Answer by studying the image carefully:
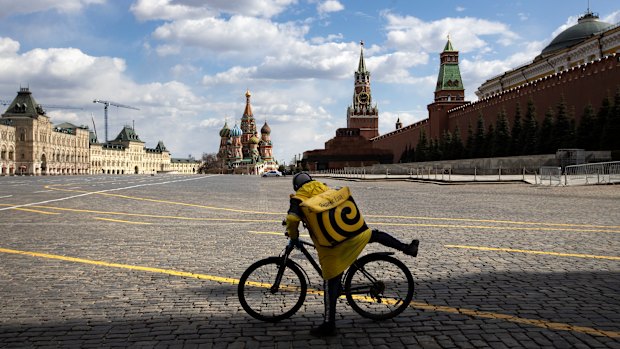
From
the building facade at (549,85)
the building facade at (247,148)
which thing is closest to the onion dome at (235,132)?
the building facade at (247,148)

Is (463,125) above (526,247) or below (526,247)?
above

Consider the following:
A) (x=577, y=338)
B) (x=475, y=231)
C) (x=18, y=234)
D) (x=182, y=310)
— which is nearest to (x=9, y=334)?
(x=182, y=310)

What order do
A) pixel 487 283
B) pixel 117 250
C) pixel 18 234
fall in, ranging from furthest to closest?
pixel 18 234 → pixel 117 250 → pixel 487 283

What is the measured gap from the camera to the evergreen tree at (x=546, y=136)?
3831cm

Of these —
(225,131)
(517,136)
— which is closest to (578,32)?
(517,136)

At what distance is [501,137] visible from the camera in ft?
147

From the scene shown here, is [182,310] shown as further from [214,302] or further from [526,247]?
Result: [526,247]

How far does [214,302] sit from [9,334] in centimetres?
175

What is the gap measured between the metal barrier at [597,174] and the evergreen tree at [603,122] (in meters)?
6.00

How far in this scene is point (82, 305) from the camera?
499 centimetres

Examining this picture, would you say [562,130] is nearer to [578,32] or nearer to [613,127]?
[613,127]

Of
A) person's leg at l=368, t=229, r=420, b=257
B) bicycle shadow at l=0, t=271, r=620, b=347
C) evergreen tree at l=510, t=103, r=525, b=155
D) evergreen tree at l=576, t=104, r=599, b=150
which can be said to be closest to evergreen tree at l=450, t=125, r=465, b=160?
evergreen tree at l=510, t=103, r=525, b=155

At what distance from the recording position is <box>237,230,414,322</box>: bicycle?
15.0 ft

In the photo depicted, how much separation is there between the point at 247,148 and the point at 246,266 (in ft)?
525
